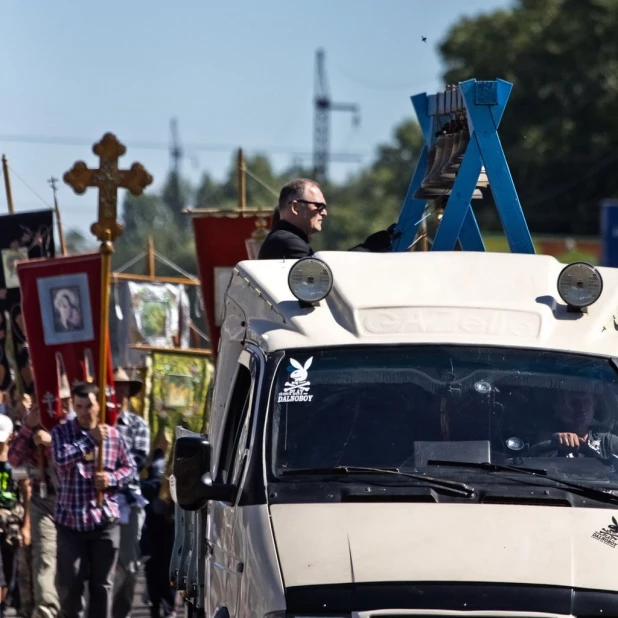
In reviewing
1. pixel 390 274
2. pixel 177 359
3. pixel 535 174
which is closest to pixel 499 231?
pixel 535 174

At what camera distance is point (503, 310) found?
6781 millimetres

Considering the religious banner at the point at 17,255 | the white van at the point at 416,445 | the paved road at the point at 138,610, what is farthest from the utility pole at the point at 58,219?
the white van at the point at 416,445

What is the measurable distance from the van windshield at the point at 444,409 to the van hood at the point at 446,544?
26 cm

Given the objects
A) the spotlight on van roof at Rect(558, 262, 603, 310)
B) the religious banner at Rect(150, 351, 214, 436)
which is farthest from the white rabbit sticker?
the religious banner at Rect(150, 351, 214, 436)

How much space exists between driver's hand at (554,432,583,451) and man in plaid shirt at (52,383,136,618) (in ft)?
18.4

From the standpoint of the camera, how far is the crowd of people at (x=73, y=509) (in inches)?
454

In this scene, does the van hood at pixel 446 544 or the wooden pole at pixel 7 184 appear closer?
the van hood at pixel 446 544

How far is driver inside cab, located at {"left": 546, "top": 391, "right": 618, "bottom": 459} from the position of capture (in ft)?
20.9

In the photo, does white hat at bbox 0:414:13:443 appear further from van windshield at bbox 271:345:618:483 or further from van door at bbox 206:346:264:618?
van windshield at bbox 271:345:618:483

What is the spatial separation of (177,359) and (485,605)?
10000mm

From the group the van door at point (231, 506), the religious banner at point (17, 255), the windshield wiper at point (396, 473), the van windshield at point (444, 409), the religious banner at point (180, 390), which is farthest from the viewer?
the religious banner at point (180, 390)

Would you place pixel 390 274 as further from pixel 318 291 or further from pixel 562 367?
pixel 562 367

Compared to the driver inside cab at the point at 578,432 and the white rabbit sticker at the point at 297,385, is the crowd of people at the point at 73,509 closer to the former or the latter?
the white rabbit sticker at the point at 297,385

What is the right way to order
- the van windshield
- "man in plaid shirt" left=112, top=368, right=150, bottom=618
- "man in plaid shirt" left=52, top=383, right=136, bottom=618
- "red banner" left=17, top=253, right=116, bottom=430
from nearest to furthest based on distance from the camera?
the van windshield, "man in plaid shirt" left=52, top=383, right=136, bottom=618, "man in plaid shirt" left=112, top=368, right=150, bottom=618, "red banner" left=17, top=253, right=116, bottom=430
